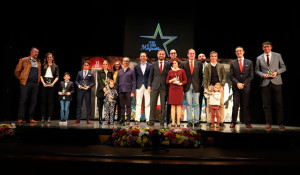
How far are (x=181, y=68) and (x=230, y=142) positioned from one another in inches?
80.8

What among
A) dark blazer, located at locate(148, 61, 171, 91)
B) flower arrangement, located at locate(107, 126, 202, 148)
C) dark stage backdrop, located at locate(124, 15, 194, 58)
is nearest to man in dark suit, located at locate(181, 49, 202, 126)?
dark blazer, located at locate(148, 61, 171, 91)

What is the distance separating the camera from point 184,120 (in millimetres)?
7422

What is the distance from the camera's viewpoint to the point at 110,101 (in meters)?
5.16

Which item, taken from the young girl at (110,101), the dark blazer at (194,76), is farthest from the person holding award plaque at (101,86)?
the dark blazer at (194,76)

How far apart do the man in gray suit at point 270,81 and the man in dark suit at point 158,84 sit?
6.67ft

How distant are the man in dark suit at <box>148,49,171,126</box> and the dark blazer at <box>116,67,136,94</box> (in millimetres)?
428

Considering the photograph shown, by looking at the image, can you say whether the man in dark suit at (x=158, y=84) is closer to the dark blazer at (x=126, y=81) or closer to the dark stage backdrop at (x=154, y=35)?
the dark blazer at (x=126, y=81)

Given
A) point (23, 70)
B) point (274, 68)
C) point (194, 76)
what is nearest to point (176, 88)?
point (194, 76)

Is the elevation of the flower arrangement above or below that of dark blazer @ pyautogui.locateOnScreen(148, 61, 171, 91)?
below

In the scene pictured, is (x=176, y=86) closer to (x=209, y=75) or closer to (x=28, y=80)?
(x=209, y=75)

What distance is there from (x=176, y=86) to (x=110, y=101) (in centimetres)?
161

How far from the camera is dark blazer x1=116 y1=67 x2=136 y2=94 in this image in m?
5.19

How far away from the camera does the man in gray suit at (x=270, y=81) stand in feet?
14.5

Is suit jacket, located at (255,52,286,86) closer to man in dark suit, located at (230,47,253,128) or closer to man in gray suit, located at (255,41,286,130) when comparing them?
man in gray suit, located at (255,41,286,130)
